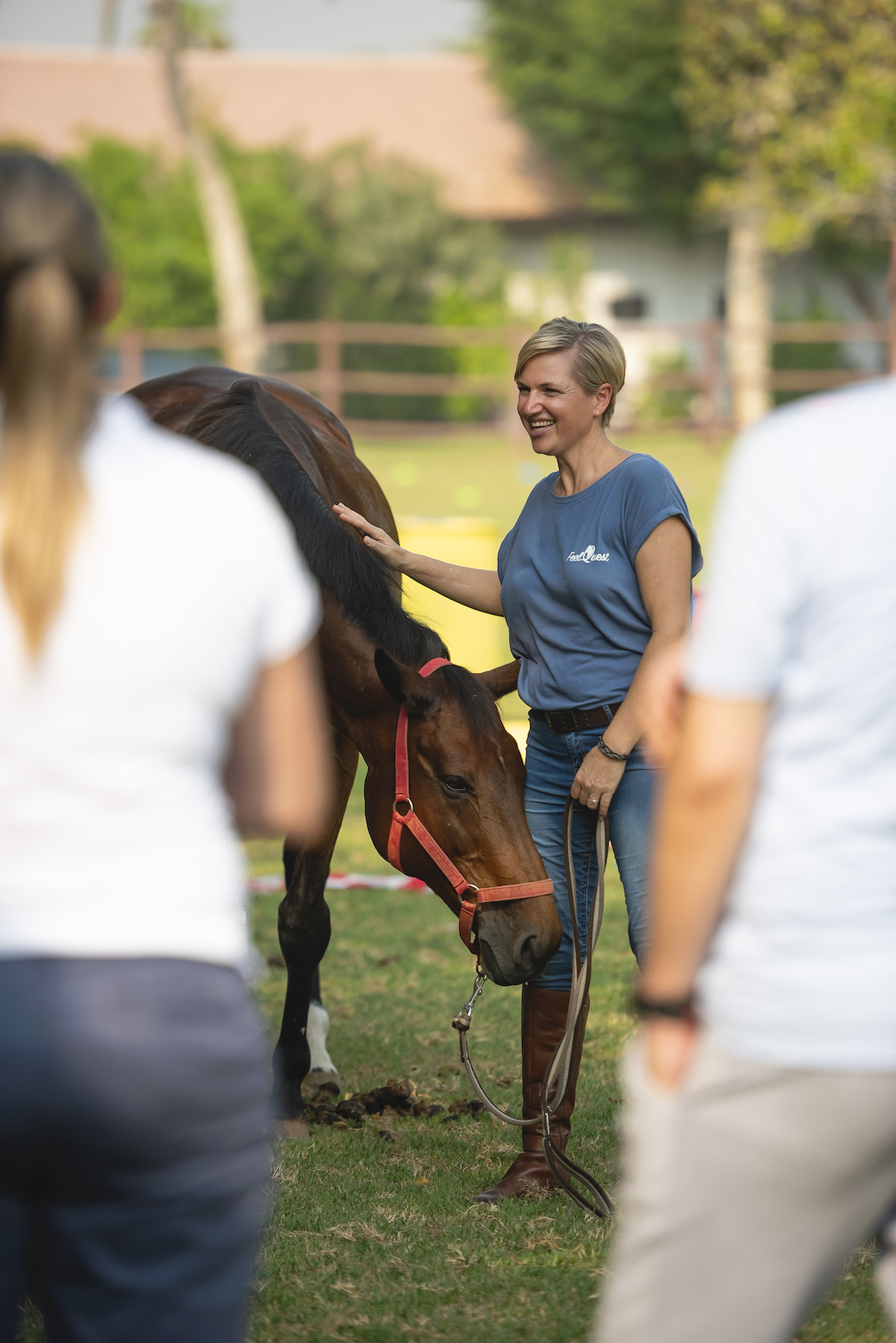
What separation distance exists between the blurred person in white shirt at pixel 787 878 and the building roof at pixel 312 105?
1451 inches

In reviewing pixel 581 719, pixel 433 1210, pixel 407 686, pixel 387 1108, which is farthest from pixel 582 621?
pixel 387 1108

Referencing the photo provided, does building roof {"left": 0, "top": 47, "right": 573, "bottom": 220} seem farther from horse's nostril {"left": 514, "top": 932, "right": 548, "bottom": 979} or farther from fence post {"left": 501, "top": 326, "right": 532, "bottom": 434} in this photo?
horse's nostril {"left": 514, "top": 932, "right": 548, "bottom": 979}

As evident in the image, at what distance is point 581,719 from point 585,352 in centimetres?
89

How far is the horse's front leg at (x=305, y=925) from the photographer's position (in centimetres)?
430

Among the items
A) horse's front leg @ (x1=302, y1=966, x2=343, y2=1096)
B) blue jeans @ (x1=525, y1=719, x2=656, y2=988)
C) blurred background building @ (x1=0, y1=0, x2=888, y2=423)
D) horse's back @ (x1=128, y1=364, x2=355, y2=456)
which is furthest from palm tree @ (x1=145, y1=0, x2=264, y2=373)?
blue jeans @ (x1=525, y1=719, x2=656, y2=988)

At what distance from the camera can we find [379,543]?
3.99m

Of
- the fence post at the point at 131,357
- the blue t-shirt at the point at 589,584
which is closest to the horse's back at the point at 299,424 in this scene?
the blue t-shirt at the point at 589,584

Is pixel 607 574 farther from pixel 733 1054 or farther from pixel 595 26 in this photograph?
pixel 595 26

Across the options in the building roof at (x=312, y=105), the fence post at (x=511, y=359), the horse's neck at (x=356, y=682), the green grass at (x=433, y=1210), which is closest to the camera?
the green grass at (x=433, y=1210)

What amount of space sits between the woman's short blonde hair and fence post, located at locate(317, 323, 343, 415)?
2191 centimetres

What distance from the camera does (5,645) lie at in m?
1.37

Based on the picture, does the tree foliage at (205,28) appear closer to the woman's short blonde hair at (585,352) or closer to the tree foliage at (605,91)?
the tree foliage at (605,91)

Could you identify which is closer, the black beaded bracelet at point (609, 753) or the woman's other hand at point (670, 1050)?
the woman's other hand at point (670, 1050)

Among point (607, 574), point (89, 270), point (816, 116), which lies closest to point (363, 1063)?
point (607, 574)
